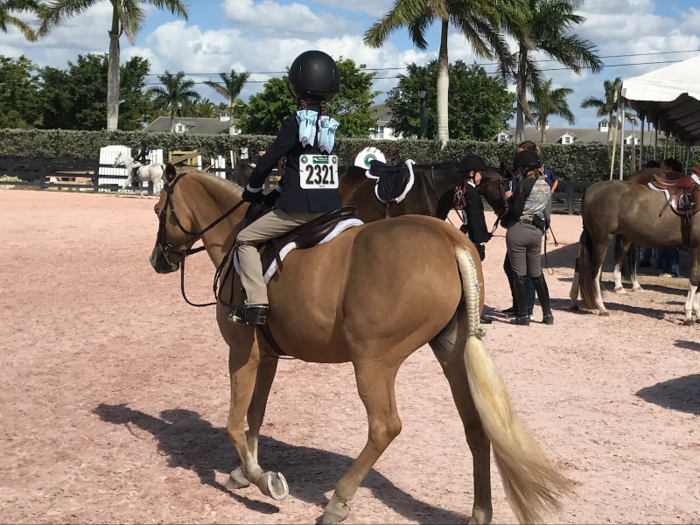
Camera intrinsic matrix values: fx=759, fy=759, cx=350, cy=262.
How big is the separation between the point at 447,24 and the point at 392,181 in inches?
1061

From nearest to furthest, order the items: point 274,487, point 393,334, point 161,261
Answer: point 393,334 < point 274,487 < point 161,261

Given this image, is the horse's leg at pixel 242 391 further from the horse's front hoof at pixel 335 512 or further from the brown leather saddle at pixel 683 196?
the brown leather saddle at pixel 683 196

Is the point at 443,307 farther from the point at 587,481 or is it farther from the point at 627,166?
the point at 627,166

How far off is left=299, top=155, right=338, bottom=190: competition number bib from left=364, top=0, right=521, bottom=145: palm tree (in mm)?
28925

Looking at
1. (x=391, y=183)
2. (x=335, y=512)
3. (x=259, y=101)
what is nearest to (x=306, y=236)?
(x=335, y=512)

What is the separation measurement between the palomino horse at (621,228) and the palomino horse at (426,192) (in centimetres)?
165

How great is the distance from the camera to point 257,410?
16.2 feet

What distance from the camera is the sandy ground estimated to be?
4.55m

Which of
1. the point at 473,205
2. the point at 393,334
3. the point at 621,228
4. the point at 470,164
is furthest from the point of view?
the point at 621,228

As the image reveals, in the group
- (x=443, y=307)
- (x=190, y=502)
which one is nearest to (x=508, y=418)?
(x=443, y=307)

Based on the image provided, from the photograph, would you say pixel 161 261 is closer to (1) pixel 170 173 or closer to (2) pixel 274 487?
(1) pixel 170 173

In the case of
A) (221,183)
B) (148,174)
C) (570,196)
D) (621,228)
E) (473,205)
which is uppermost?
(148,174)

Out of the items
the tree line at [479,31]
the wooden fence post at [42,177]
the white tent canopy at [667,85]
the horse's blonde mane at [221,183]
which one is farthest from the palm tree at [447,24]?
the horse's blonde mane at [221,183]

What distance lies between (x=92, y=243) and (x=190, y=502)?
13259mm
